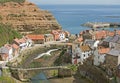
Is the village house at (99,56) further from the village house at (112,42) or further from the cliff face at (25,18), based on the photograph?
the cliff face at (25,18)

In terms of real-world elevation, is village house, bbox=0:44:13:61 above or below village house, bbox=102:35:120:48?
below

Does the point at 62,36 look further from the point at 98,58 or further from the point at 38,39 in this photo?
the point at 98,58

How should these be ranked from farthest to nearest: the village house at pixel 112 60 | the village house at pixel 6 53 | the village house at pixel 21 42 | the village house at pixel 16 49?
the village house at pixel 21 42, the village house at pixel 16 49, the village house at pixel 6 53, the village house at pixel 112 60

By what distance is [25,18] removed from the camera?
95062 millimetres

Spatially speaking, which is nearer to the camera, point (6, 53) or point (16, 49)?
point (6, 53)

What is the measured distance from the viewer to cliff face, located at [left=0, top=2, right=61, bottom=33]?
305 feet

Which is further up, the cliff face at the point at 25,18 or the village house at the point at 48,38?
the cliff face at the point at 25,18

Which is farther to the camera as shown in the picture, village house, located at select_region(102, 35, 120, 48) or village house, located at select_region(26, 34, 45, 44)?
village house, located at select_region(26, 34, 45, 44)

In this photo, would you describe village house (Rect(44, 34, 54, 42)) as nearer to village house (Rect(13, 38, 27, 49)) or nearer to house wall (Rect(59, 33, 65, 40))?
house wall (Rect(59, 33, 65, 40))

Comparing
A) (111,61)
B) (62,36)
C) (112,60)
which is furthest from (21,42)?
(112,60)

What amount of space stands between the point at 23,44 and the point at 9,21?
26.7 metres

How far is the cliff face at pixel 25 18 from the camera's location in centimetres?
9281

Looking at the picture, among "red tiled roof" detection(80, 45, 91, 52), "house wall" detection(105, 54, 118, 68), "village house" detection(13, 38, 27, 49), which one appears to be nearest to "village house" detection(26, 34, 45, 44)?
"village house" detection(13, 38, 27, 49)

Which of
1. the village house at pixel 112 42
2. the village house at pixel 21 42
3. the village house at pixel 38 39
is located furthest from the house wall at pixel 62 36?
the village house at pixel 112 42
